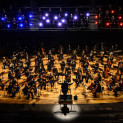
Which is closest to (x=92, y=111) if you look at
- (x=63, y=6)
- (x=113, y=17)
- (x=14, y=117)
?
(x=14, y=117)

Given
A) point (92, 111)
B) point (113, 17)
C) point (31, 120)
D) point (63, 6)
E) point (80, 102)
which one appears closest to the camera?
point (31, 120)

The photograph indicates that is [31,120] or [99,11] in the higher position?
[99,11]

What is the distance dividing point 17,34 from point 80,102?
19.3 ft

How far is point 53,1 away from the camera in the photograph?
13.7 m

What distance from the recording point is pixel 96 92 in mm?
8062

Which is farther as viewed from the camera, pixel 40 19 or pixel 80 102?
pixel 40 19

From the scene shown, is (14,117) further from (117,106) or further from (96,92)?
(117,106)

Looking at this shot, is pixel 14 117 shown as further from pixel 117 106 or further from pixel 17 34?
pixel 17 34

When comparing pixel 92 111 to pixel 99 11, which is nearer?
pixel 92 111

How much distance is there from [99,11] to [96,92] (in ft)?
21.3

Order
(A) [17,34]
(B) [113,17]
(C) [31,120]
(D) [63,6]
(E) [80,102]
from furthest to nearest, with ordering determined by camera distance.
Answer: (D) [63,6]
(B) [113,17]
(A) [17,34]
(E) [80,102]
(C) [31,120]

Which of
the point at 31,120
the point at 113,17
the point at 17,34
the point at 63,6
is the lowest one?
the point at 31,120

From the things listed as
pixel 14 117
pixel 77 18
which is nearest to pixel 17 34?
pixel 77 18

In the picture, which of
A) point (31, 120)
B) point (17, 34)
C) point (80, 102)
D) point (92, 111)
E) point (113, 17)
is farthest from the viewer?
point (113, 17)
